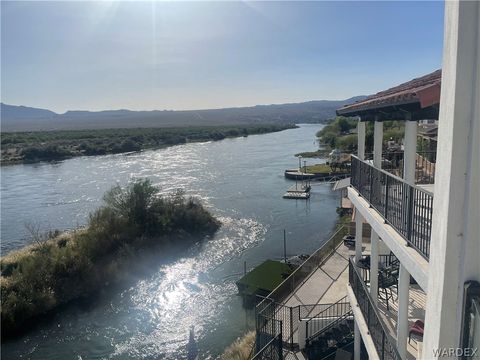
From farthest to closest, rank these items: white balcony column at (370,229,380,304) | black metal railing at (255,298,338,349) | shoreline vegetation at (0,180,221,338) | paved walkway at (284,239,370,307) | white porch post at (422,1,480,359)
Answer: shoreline vegetation at (0,180,221,338)
paved walkway at (284,239,370,307)
black metal railing at (255,298,338,349)
white balcony column at (370,229,380,304)
white porch post at (422,1,480,359)

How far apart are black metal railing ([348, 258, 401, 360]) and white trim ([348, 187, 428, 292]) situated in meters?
1.37

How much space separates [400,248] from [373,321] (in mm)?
2424

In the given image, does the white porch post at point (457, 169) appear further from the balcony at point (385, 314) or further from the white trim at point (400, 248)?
the balcony at point (385, 314)

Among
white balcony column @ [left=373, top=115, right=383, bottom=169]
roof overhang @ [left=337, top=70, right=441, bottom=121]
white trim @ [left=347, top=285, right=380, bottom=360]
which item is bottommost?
white trim @ [left=347, top=285, right=380, bottom=360]

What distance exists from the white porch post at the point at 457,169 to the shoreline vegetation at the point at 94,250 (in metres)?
20.1

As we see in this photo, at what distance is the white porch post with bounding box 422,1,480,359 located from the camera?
265 cm

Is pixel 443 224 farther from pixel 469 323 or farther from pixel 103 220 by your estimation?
pixel 103 220

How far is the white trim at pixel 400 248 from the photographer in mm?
4258

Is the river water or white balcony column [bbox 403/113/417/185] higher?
white balcony column [bbox 403/113/417/185]

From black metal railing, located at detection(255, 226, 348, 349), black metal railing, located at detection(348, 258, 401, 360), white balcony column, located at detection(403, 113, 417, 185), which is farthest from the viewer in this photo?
black metal railing, located at detection(255, 226, 348, 349)

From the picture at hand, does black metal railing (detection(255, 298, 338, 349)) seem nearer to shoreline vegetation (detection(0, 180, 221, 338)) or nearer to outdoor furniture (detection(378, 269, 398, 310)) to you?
outdoor furniture (detection(378, 269, 398, 310))

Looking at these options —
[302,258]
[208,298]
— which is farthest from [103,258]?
[302,258]

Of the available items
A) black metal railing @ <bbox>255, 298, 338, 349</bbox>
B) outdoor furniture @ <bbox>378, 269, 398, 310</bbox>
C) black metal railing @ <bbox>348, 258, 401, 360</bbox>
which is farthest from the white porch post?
black metal railing @ <bbox>255, 298, 338, 349</bbox>

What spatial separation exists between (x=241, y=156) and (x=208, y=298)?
51.6 m
